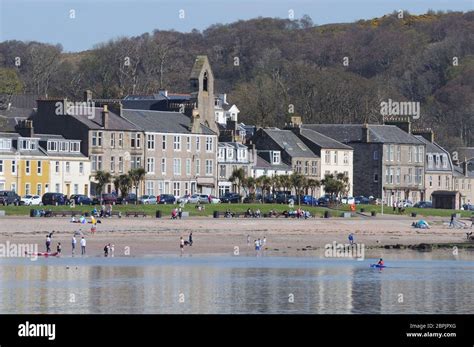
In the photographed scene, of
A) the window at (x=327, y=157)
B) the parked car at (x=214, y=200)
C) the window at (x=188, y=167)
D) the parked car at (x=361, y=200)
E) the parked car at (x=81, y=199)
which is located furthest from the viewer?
the window at (x=327, y=157)

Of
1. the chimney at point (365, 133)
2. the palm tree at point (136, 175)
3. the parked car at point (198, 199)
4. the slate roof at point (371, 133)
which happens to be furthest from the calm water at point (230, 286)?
the slate roof at point (371, 133)

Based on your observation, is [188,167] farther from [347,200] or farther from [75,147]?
[347,200]

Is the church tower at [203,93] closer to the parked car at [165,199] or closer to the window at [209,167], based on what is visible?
the window at [209,167]

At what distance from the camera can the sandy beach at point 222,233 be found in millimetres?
83188

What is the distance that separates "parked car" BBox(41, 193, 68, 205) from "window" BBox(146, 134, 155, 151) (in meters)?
15.9

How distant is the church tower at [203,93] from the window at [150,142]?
34.2ft

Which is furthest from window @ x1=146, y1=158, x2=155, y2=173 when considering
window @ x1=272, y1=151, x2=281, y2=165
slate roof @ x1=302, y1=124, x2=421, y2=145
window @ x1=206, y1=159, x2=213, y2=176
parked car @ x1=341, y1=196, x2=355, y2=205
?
slate roof @ x1=302, y1=124, x2=421, y2=145

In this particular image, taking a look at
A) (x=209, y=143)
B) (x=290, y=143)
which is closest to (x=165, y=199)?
(x=209, y=143)

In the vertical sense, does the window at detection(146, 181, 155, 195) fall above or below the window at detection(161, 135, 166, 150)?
below

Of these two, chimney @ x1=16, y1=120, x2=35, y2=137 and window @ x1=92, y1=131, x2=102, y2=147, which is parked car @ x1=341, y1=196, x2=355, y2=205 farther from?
chimney @ x1=16, y1=120, x2=35, y2=137

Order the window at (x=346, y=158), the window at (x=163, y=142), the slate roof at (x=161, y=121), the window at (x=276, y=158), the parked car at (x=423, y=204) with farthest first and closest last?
the window at (x=346, y=158) → the parked car at (x=423, y=204) → the window at (x=276, y=158) → the window at (x=163, y=142) → the slate roof at (x=161, y=121)

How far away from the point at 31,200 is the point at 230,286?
138 ft

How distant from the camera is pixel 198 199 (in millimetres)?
114000

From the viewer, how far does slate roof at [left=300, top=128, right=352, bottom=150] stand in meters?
134
